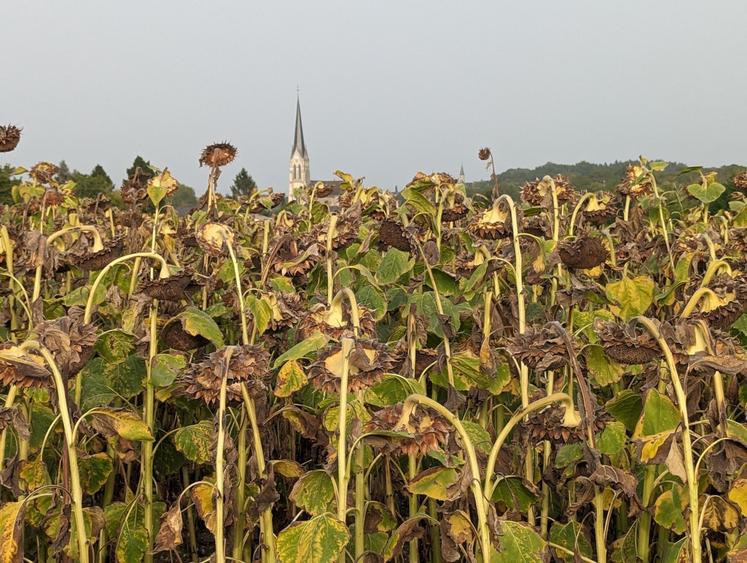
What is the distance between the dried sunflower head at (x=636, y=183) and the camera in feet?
12.4

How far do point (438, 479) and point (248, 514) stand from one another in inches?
23.7

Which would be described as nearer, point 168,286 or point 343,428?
point 343,428

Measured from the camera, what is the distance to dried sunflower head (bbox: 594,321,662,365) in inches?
53.0

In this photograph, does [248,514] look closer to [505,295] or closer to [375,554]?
[375,554]

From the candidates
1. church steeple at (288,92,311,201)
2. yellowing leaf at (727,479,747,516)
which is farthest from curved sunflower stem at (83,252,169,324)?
church steeple at (288,92,311,201)

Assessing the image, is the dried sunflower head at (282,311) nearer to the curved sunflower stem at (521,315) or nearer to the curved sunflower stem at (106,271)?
the curved sunflower stem at (106,271)

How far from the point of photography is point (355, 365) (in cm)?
136

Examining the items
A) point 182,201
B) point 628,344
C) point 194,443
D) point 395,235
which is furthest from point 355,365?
point 182,201

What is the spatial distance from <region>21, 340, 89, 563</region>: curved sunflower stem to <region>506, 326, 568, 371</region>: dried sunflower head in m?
0.89

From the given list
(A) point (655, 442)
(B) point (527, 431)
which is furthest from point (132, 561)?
(A) point (655, 442)

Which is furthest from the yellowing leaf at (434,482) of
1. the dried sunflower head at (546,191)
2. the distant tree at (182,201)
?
the distant tree at (182,201)

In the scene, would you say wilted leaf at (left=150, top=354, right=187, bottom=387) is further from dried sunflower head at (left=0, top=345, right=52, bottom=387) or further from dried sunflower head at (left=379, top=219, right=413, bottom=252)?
dried sunflower head at (left=379, top=219, right=413, bottom=252)

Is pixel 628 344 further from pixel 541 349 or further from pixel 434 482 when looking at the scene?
pixel 434 482

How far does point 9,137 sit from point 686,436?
8.83ft
